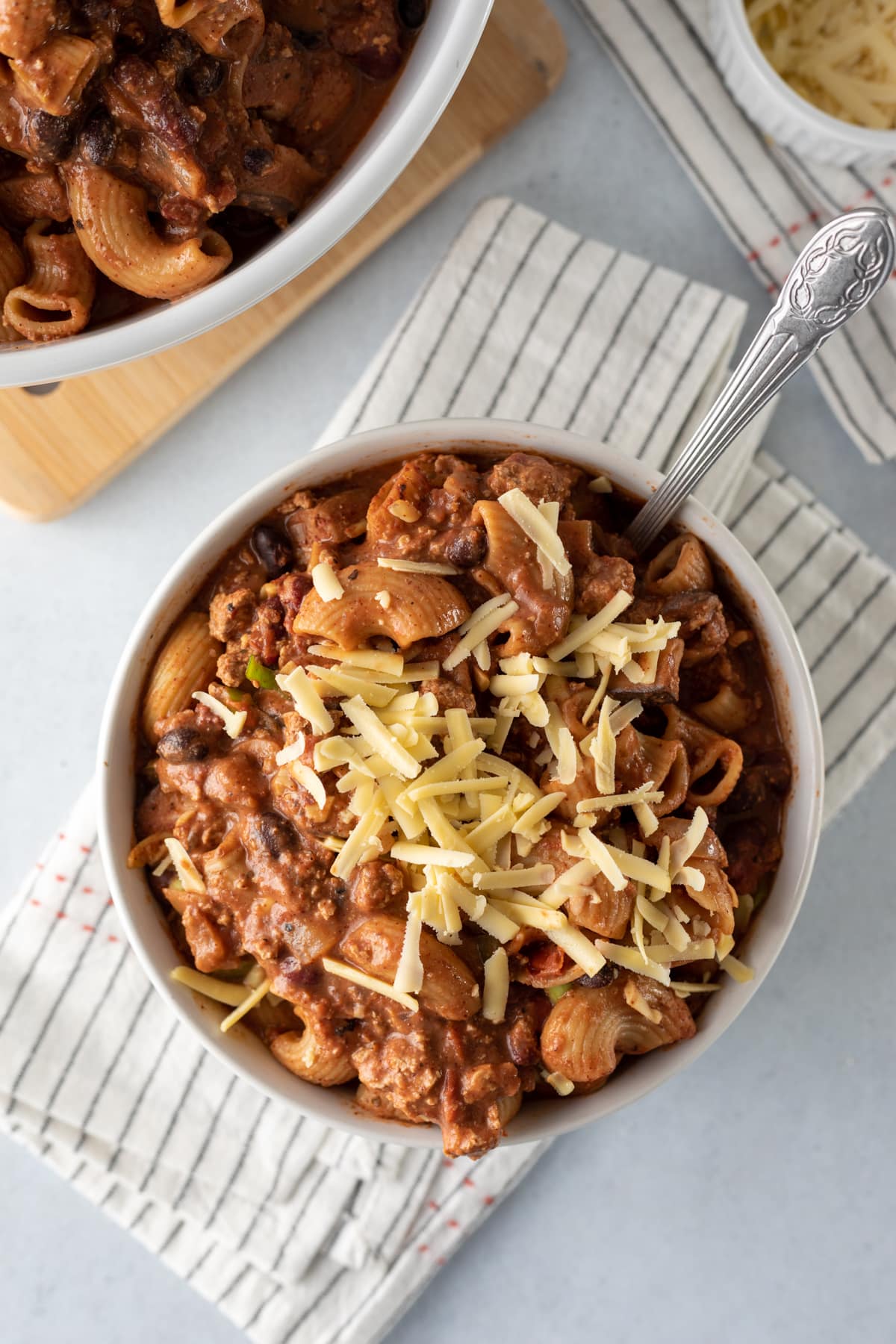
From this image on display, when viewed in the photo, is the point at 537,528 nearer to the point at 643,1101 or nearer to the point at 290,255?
the point at 290,255

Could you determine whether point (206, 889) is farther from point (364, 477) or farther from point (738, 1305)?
point (738, 1305)

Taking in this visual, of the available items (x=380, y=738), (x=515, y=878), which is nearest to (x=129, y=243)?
(x=380, y=738)

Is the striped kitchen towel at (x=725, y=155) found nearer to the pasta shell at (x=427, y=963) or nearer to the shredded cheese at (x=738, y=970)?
the shredded cheese at (x=738, y=970)

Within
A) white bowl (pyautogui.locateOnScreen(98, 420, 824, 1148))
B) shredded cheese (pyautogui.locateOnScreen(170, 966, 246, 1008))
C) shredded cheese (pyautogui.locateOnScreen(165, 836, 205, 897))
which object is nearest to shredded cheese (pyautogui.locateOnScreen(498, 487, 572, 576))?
white bowl (pyautogui.locateOnScreen(98, 420, 824, 1148))

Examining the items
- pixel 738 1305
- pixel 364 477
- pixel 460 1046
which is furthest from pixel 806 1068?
pixel 364 477

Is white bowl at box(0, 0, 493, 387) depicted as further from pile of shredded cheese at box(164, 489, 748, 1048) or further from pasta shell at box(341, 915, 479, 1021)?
pasta shell at box(341, 915, 479, 1021)

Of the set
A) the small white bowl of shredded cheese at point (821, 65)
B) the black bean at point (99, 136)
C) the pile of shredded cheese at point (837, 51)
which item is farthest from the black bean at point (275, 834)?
the pile of shredded cheese at point (837, 51)

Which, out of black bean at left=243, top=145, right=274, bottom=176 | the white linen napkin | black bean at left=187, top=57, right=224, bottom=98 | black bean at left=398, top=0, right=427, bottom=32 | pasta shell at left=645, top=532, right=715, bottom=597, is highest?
black bean at left=398, top=0, right=427, bottom=32
